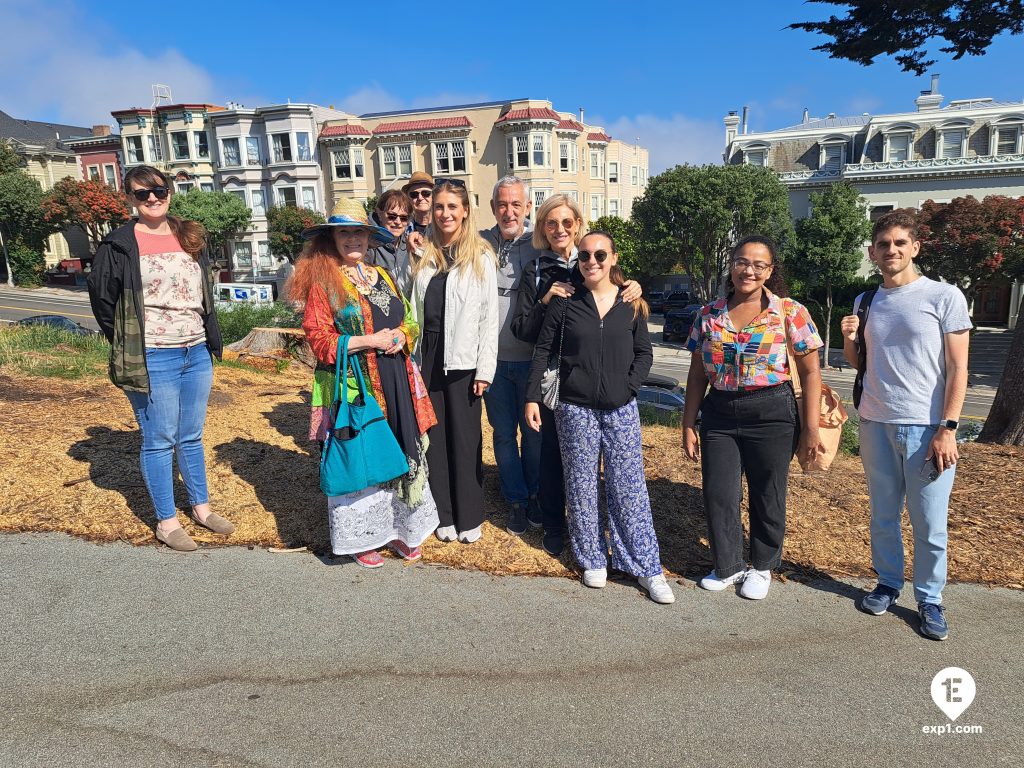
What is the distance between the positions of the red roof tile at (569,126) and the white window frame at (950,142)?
2118 centimetres

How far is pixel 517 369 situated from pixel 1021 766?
2851 millimetres

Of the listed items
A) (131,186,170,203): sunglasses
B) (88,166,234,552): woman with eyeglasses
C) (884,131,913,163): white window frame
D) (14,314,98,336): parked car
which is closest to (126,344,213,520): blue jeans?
(88,166,234,552): woman with eyeglasses

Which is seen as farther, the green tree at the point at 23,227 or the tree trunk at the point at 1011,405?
the green tree at the point at 23,227

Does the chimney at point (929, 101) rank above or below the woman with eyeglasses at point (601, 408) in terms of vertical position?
above

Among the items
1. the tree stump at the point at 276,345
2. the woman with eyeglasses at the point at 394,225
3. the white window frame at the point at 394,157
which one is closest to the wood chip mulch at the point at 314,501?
the woman with eyeglasses at the point at 394,225

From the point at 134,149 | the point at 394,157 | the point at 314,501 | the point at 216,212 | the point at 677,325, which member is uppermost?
the point at 134,149

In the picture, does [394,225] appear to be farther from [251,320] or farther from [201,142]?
[201,142]

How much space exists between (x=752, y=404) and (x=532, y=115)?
139 ft

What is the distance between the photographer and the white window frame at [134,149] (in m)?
49.2

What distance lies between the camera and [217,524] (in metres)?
4.09

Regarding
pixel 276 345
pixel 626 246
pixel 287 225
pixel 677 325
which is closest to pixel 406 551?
pixel 276 345

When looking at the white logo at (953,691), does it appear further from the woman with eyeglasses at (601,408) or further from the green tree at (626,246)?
the green tree at (626,246)

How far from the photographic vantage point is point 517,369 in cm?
402

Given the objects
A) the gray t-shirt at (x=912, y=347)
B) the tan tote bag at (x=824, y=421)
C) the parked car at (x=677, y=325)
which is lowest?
the parked car at (x=677, y=325)
